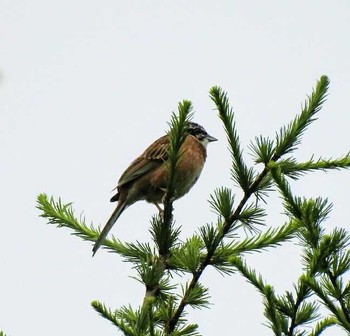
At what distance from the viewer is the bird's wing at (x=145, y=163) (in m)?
6.24

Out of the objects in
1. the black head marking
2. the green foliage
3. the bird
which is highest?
the black head marking

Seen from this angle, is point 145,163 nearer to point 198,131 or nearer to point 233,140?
point 198,131

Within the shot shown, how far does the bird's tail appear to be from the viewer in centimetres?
403

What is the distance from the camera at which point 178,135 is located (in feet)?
10.4

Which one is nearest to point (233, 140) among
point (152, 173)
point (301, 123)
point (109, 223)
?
point (301, 123)

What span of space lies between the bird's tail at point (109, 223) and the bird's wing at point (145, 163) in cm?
24

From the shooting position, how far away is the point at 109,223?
5.00 meters

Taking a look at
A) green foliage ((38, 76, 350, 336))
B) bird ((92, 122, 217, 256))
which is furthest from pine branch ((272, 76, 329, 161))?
bird ((92, 122, 217, 256))

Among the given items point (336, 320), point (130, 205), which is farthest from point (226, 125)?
point (130, 205)

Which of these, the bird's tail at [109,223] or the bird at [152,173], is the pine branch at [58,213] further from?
the bird at [152,173]

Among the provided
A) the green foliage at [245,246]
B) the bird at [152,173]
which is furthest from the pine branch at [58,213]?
the bird at [152,173]

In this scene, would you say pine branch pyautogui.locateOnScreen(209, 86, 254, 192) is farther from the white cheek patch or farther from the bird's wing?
the white cheek patch

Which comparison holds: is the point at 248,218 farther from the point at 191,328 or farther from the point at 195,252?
the point at 191,328

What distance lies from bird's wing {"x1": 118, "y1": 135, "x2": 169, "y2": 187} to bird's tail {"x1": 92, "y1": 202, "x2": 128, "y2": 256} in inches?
9.6
